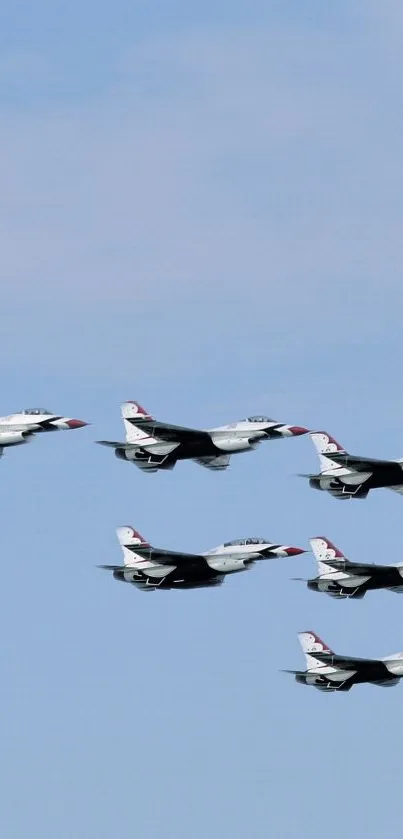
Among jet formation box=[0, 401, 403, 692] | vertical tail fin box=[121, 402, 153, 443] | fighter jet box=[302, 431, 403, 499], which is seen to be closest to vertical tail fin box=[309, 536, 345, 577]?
jet formation box=[0, 401, 403, 692]

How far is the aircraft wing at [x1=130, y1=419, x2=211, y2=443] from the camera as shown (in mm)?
170500

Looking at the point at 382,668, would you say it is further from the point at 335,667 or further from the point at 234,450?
the point at 234,450

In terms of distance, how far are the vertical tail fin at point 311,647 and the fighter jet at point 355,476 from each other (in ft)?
71.1

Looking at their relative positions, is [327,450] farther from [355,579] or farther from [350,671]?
[350,671]

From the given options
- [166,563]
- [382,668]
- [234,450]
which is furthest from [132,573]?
[382,668]

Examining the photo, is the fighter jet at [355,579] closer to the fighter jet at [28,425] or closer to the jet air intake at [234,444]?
the jet air intake at [234,444]

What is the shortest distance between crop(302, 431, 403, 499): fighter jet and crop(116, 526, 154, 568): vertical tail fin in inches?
592

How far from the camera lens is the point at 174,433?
6732 inches

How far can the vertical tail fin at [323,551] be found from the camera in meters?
186

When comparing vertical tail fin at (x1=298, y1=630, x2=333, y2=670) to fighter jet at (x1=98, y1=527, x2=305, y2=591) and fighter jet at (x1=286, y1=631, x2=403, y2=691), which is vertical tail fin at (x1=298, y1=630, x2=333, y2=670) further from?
fighter jet at (x1=98, y1=527, x2=305, y2=591)

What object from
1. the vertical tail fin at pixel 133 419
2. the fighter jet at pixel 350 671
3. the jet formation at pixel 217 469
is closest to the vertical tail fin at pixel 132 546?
the jet formation at pixel 217 469

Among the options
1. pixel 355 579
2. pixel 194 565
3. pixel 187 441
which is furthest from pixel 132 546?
pixel 355 579

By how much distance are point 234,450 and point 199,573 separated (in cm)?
1104

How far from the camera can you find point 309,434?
18162cm
